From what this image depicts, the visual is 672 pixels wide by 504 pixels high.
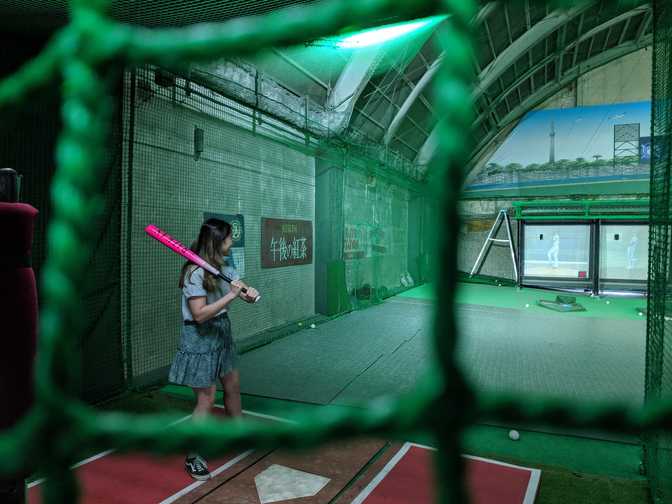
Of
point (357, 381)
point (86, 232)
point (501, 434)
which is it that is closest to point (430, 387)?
point (86, 232)

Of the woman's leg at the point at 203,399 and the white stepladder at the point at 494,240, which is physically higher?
the white stepladder at the point at 494,240

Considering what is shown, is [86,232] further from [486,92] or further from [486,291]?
[486,92]

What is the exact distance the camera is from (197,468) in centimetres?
242

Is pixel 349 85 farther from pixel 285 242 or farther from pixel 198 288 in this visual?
pixel 198 288

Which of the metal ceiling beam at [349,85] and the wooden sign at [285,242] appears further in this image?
the metal ceiling beam at [349,85]

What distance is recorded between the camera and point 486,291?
1084cm

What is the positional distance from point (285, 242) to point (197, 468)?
4061 millimetres

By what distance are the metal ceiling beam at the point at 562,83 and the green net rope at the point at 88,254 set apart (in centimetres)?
1200

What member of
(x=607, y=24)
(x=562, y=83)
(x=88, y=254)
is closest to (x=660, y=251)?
(x=88, y=254)

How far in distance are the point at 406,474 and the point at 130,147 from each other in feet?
10.6

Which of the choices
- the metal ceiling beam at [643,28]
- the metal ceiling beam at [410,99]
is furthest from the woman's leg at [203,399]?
the metal ceiling beam at [643,28]

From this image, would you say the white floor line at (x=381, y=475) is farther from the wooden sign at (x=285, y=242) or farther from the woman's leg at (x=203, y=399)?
the wooden sign at (x=285, y=242)

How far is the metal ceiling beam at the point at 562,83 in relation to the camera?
12453 millimetres

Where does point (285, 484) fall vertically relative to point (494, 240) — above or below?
below
